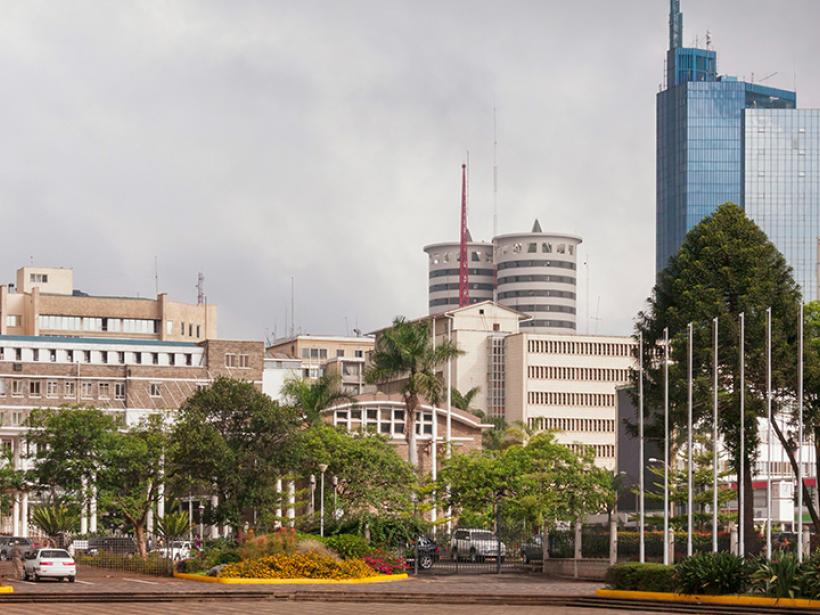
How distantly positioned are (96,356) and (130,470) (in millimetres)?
59234

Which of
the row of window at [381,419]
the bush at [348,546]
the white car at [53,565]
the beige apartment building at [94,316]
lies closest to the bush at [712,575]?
the bush at [348,546]

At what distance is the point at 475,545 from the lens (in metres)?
86.0

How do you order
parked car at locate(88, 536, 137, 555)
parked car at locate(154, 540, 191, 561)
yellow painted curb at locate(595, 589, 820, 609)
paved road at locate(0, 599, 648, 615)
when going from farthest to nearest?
parked car at locate(88, 536, 137, 555), parked car at locate(154, 540, 191, 561), paved road at locate(0, 599, 648, 615), yellow painted curb at locate(595, 589, 820, 609)

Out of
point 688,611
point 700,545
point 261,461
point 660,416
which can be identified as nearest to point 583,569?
point 700,545

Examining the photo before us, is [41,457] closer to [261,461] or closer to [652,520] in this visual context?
[261,461]

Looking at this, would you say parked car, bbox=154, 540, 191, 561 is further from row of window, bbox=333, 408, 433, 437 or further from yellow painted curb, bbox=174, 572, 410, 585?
row of window, bbox=333, 408, 433, 437

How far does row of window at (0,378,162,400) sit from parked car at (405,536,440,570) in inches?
2512

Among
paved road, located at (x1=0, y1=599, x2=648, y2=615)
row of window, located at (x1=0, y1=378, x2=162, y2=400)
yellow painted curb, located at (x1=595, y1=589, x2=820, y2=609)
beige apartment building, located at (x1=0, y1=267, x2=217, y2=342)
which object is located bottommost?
paved road, located at (x1=0, y1=599, x2=648, y2=615)

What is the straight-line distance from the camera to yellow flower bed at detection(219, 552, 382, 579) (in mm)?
62906

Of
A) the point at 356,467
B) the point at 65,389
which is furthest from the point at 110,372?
the point at 356,467

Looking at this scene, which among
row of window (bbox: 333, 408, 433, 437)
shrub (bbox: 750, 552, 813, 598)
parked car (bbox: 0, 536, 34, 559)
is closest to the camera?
shrub (bbox: 750, 552, 813, 598)

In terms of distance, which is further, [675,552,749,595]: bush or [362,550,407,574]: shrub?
[362,550,407,574]: shrub

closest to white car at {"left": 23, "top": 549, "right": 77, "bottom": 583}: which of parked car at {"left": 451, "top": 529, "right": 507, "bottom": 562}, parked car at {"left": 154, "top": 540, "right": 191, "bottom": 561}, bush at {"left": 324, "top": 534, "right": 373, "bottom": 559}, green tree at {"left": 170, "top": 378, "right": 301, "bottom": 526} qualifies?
parked car at {"left": 154, "top": 540, "right": 191, "bottom": 561}

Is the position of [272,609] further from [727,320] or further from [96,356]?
[96,356]
